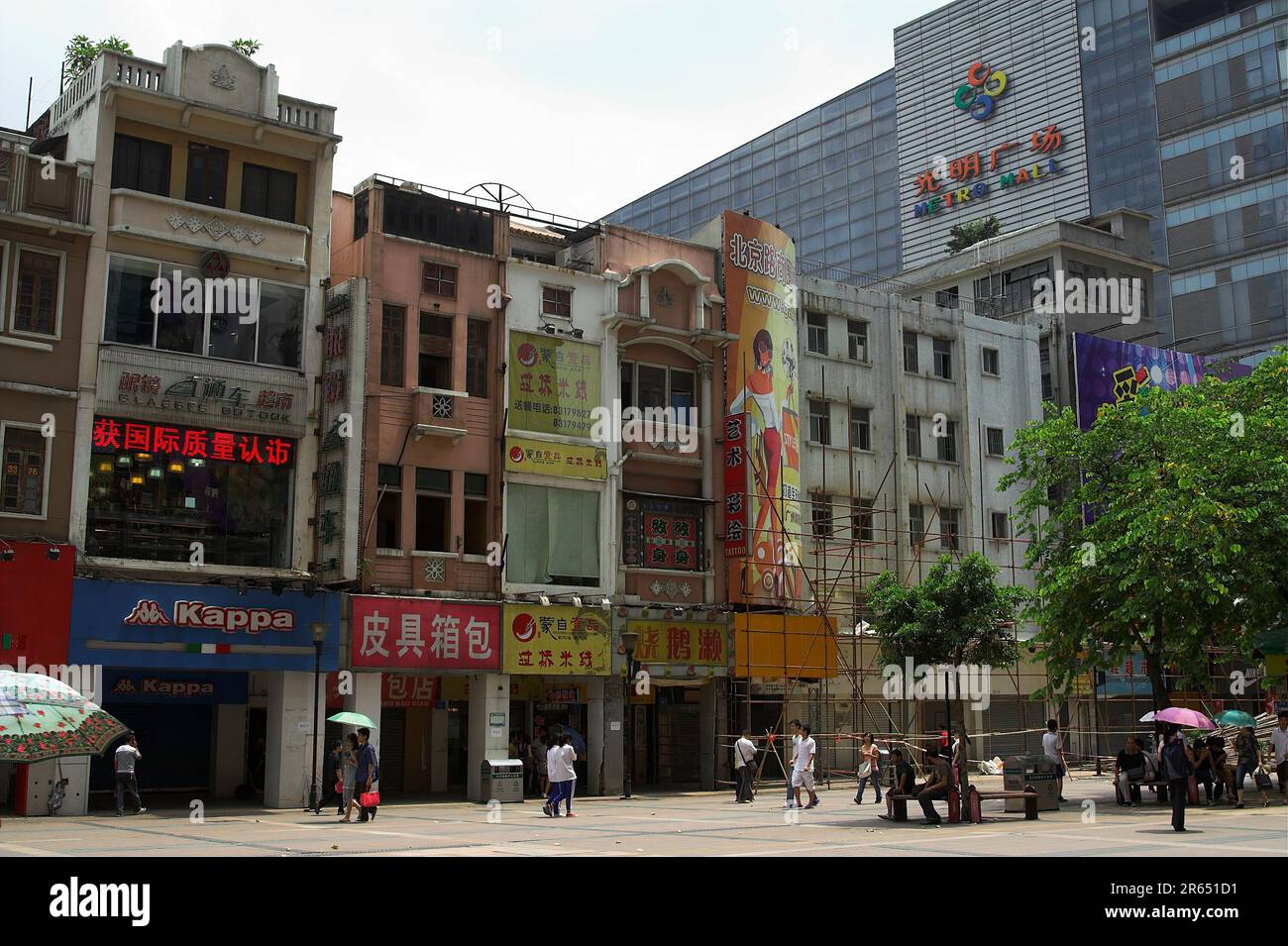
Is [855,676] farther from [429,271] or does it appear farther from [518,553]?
[429,271]

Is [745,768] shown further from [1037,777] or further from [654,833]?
[654,833]

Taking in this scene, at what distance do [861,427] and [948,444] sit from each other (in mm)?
4018

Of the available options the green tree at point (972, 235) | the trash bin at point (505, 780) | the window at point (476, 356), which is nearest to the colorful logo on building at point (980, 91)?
the green tree at point (972, 235)

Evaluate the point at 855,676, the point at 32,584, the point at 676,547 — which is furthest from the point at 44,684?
the point at 855,676

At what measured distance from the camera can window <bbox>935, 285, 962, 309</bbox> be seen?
57375 millimetres

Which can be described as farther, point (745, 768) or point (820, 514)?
point (820, 514)

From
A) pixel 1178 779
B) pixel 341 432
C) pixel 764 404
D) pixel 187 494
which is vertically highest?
pixel 764 404

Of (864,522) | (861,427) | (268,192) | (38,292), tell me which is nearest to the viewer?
(38,292)

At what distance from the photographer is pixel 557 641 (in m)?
35.0

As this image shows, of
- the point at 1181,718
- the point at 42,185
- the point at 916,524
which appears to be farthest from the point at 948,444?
the point at 42,185

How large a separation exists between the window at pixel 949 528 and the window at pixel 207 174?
26.0 meters

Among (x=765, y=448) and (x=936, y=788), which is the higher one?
(x=765, y=448)

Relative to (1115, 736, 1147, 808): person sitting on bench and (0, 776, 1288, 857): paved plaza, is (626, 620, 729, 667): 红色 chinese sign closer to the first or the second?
(0, 776, 1288, 857): paved plaza

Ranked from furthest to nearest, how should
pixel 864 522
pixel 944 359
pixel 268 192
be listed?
pixel 944 359, pixel 864 522, pixel 268 192
